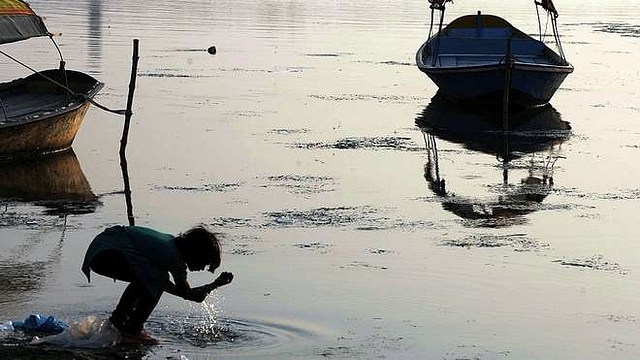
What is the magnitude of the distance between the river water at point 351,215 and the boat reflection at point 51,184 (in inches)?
1.9

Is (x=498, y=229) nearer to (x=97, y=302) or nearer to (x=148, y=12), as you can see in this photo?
(x=97, y=302)

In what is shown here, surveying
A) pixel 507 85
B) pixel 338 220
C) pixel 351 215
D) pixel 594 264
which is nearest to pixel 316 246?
pixel 338 220

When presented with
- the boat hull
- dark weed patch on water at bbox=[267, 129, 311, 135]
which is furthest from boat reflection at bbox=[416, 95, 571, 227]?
the boat hull

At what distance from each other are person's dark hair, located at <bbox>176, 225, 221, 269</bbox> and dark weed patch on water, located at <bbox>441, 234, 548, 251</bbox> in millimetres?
5503

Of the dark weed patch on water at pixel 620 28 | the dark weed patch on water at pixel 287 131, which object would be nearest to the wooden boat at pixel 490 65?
the dark weed patch on water at pixel 287 131

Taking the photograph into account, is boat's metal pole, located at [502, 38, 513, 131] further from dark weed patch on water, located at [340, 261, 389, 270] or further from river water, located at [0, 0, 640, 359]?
dark weed patch on water, located at [340, 261, 389, 270]

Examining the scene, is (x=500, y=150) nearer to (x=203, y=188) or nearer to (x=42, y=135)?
(x=203, y=188)

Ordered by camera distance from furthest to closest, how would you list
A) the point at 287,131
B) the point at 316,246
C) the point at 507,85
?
the point at 507,85 → the point at 287,131 → the point at 316,246

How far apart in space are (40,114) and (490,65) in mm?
10047

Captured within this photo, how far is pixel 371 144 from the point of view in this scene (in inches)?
818

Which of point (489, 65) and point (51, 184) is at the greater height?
point (51, 184)

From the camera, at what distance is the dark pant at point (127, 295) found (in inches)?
334

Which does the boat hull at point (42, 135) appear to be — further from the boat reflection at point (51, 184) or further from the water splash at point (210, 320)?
the water splash at point (210, 320)

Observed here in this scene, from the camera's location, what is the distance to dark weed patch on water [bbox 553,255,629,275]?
41.1ft
